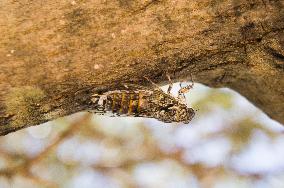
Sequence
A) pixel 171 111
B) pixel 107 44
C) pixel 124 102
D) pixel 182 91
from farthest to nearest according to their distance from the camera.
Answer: pixel 182 91 → pixel 171 111 → pixel 124 102 → pixel 107 44

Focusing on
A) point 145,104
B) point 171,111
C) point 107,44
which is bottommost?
point 171,111

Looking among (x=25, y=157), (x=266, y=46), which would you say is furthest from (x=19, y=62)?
(x=25, y=157)

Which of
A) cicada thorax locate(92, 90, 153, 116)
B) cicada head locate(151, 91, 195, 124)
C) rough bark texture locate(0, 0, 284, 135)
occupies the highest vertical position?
rough bark texture locate(0, 0, 284, 135)

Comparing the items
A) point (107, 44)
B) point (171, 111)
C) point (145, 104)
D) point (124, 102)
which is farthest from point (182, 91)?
point (107, 44)

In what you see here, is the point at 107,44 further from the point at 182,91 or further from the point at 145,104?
the point at 182,91

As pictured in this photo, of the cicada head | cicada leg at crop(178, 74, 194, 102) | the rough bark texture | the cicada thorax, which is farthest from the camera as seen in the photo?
cicada leg at crop(178, 74, 194, 102)

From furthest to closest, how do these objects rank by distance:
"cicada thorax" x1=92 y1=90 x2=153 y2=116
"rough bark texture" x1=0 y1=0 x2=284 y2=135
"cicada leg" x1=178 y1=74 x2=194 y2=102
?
"cicada leg" x1=178 y1=74 x2=194 y2=102 → "cicada thorax" x1=92 y1=90 x2=153 y2=116 → "rough bark texture" x1=0 y1=0 x2=284 y2=135

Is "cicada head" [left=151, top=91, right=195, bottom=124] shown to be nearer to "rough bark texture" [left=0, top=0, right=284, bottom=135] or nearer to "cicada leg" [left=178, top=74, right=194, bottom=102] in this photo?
"cicada leg" [left=178, top=74, right=194, bottom=102]

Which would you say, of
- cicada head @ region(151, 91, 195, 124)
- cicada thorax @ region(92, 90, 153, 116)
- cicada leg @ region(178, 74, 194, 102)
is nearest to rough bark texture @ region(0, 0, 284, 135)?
cicada thorax @ region(92, 90, 153, 116)
